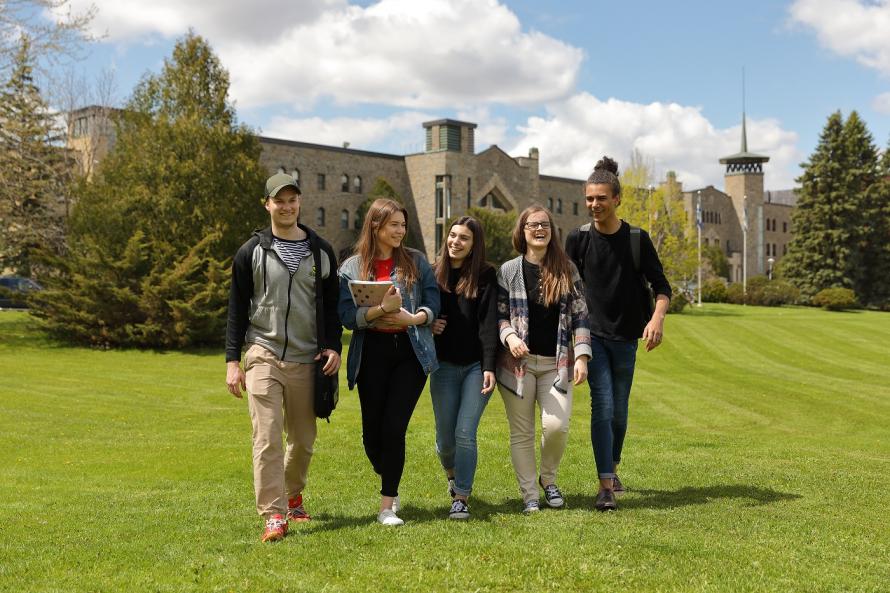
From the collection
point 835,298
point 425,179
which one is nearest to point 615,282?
point 425,179

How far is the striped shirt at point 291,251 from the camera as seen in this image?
6.16 meters

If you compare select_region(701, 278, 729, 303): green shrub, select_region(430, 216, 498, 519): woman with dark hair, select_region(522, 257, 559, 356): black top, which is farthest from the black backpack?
select_region(701, 278, 729, 303): green shrub

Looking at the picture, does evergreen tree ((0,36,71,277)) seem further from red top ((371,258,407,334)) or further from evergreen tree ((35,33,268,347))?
red top ((371,258,407,334))

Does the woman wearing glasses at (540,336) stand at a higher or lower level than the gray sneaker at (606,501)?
higher

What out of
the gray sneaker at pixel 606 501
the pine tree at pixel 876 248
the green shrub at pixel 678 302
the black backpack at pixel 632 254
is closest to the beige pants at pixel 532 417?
the gray sneaker at pixel 606 501

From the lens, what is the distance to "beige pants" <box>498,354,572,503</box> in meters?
6.68

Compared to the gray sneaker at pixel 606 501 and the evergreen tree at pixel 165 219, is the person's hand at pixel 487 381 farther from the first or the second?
the evergreen tree at pixel 165 219

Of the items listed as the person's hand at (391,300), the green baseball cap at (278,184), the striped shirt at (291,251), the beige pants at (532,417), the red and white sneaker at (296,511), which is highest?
the green baseball cap at (278,184)

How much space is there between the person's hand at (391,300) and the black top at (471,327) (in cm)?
66

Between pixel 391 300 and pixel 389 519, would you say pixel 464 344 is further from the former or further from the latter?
pixel 389 519

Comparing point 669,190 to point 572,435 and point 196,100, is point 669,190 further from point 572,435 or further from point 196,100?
point 572,435

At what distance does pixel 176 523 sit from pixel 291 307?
2049 mm

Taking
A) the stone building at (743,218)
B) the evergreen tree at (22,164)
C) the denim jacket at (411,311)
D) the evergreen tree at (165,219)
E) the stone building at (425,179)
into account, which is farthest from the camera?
the stone building at (743,218)

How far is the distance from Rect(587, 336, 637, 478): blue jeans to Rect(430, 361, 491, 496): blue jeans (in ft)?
2.89
